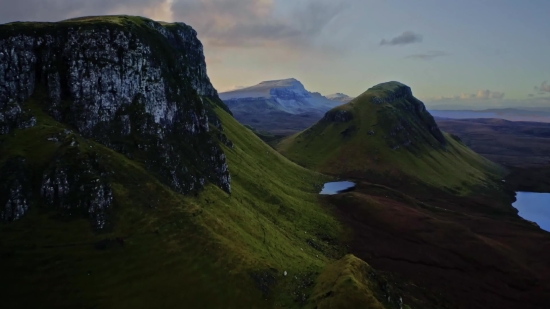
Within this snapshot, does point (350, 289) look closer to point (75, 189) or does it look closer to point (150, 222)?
point (150, 222)

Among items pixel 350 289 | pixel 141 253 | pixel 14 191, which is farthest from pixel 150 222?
pixel 350 289

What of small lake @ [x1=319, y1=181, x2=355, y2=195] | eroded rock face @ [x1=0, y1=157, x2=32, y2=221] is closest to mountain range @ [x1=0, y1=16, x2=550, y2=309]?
eroded rock face @ [x1=0, y1=157, x2=32, y2=221]

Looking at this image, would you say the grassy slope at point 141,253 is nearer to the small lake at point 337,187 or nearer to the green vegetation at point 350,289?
the green vegetation at point 350,289

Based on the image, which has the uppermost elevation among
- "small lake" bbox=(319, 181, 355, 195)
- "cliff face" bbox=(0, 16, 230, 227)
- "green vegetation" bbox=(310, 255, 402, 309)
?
"cliff face" bbox=(0, 16, 230, 227)

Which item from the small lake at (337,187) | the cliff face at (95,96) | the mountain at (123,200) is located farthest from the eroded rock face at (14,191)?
the small lake at (337,187)

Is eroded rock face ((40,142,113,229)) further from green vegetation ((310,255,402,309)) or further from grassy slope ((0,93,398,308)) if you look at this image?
green vegetation ((310,255,402,309))

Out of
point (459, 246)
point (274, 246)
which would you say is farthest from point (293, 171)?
point (274, 246)
